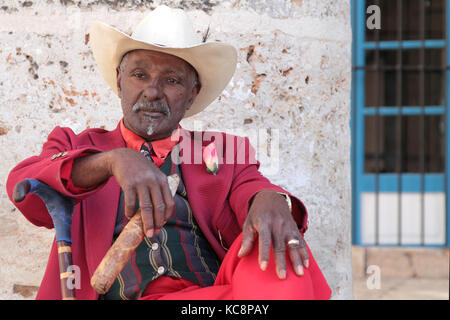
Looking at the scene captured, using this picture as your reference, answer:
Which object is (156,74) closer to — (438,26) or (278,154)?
(278,154)

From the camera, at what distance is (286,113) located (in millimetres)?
2746

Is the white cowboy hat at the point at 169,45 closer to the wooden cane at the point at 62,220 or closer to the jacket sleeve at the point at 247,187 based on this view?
the jacket sleeve at the point at 247,187

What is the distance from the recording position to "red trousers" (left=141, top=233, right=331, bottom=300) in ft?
5.16

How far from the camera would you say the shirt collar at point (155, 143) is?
2.19 m

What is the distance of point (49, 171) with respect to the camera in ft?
5.65

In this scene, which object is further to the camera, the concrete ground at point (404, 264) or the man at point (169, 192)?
the concrete ground at point (404, 264)

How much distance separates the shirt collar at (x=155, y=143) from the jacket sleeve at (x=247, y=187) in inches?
10.0

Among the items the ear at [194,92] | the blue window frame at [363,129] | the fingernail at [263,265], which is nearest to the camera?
the fingernail at [263,265]

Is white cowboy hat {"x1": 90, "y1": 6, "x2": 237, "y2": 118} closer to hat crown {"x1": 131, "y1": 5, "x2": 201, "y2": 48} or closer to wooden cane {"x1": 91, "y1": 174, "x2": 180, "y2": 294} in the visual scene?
hat crown {"x1": 131, "y1": 5, "x2": 201, "y2": 48}

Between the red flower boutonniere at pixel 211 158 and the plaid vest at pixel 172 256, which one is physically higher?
the red flower boutonniere at pixel 211 158

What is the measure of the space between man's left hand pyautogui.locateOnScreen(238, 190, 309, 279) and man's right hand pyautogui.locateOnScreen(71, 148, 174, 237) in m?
0.24

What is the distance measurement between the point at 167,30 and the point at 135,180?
773mm

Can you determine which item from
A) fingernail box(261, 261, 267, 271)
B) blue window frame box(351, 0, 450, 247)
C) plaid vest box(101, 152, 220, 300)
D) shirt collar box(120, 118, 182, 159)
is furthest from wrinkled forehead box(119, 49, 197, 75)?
blue window frame box(351, 0, 450, 247)

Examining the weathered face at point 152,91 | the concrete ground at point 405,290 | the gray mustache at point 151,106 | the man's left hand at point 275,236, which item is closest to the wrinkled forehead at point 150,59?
the weathered face at point 152,91
